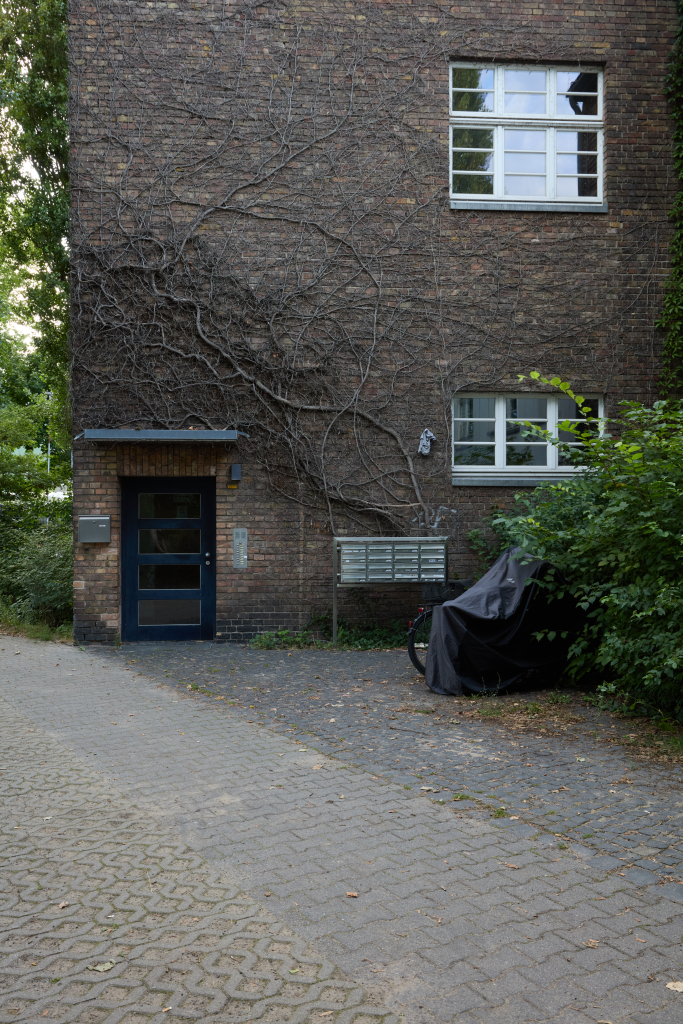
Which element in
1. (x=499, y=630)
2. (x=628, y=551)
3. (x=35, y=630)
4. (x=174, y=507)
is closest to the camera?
(x=628, y=551)

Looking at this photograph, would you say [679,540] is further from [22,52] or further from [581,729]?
[22,52]

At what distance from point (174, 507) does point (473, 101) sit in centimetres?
711

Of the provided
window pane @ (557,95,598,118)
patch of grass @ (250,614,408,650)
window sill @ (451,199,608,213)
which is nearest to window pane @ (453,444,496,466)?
patch of grass @ (250,614,408,650)

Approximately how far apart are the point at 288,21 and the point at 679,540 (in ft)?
29.9

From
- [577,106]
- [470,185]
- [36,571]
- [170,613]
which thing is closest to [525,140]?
[577,106]

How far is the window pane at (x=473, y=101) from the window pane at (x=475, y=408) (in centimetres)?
409

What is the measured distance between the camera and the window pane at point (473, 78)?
11477 millimetres

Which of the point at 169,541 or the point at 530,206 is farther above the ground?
the point at 530,206

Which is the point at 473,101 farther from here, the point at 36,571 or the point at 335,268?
the point at 36,571

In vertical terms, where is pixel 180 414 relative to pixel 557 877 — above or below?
above

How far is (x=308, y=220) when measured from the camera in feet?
36.3

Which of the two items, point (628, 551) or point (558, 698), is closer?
point (628, 551)

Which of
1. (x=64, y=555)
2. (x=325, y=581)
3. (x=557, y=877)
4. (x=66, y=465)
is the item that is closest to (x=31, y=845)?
(x=557, y=877)

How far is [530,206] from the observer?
1130 cm
